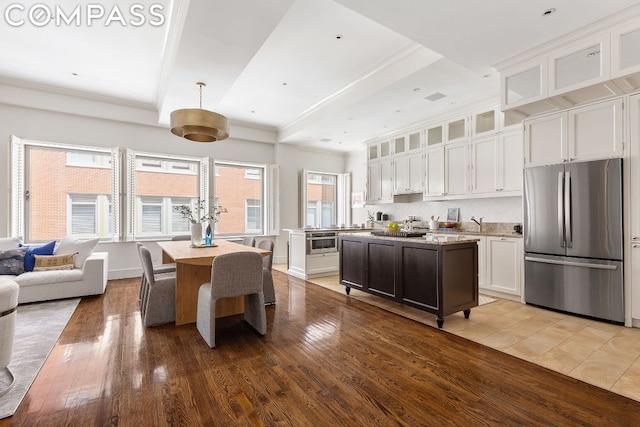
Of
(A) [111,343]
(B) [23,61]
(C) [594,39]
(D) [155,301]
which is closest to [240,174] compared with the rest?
(B) [23,61]

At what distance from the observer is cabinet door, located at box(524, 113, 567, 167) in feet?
11.9

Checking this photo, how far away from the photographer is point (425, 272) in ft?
10.8

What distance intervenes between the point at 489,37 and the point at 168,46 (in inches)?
143

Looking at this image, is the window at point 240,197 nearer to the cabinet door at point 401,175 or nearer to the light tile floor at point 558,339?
the cabinet door at point 401,175

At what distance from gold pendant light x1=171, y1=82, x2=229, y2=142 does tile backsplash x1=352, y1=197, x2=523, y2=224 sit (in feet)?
14.0

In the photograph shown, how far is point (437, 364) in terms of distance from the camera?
2.42m

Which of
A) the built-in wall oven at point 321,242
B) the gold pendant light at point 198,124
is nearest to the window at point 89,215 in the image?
the gold pendant light at point 198,124

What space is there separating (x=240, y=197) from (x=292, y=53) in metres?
4.06

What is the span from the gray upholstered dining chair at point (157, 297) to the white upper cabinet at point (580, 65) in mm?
4616

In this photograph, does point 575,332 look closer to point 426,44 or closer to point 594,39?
point 594,39

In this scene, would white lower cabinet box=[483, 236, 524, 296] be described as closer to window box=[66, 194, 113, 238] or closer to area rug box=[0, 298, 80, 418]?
area rug box=[0, 298, 80, 418]

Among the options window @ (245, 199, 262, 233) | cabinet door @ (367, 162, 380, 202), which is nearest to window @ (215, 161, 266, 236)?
window @ (245, 199, 262, 233)

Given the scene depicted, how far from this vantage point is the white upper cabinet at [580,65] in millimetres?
2859

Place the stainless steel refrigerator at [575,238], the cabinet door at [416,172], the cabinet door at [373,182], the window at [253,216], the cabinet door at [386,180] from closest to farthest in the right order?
the stainless steel refrigerator at [575,238] < the cabinet door at [416,172] < the cabinet door at [386,180] < the cabinet door at [373,182] < the window at [253,216]
